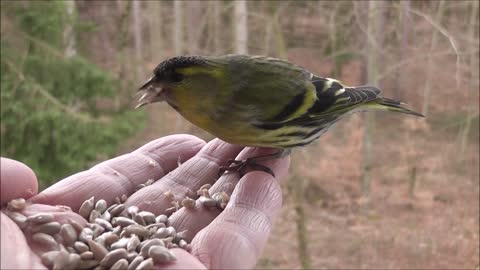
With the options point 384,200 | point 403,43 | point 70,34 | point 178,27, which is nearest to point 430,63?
point 403,43

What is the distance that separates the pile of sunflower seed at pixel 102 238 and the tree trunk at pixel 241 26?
2239 millimetres

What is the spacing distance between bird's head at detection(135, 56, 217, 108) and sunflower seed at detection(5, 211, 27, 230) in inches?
20.1

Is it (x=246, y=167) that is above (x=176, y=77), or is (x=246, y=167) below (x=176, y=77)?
below

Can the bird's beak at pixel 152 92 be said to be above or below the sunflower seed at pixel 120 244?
above

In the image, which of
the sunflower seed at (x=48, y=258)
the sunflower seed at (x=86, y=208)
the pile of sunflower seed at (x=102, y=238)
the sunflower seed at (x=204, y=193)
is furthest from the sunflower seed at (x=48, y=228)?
the sunflower seed at (x=204, y=193)

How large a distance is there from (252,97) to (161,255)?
31.1 inches

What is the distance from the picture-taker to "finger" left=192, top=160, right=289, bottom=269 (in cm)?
159

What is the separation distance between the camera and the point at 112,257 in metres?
1.60

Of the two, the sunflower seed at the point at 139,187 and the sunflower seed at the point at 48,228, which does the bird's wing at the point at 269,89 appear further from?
the sunflower seed at the point at 48,228

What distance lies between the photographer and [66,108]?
4.11 m

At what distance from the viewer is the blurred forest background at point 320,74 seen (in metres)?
4.08

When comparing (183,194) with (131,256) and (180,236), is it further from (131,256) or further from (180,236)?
(131,256)

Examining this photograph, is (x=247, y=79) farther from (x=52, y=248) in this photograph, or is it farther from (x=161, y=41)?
(x=161, y=41)

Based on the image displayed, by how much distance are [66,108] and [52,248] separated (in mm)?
2667
